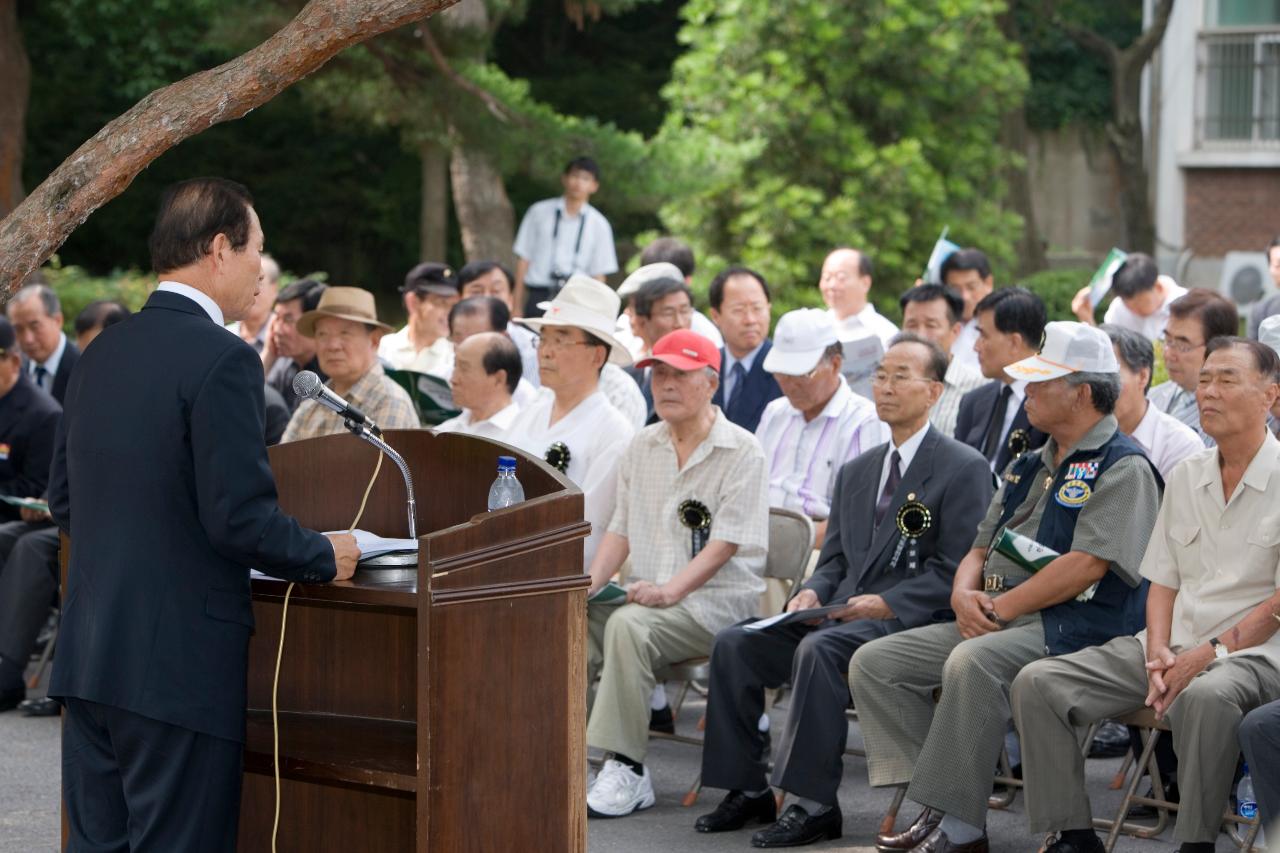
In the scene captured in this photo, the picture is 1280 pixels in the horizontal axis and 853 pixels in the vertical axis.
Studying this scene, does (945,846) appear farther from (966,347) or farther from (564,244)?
(564,244)

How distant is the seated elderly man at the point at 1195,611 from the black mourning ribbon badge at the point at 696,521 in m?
1.50

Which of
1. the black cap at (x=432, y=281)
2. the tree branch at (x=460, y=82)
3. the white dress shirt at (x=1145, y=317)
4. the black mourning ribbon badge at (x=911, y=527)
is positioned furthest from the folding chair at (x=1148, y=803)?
the tree branch at (x=460, y=82)

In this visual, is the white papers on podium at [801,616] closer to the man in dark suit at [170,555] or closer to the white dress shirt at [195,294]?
the man in dark suit at [170,555]

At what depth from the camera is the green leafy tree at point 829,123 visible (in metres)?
16.3

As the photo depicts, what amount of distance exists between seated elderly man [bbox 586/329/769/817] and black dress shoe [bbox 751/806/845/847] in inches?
24.6

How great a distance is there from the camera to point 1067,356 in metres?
5.53

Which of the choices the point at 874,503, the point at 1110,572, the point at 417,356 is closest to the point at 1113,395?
the point at 1110,572

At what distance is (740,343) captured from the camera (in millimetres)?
8594

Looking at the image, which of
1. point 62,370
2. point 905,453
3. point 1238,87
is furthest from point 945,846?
point 1238,87

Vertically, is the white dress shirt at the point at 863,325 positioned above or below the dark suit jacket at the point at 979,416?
above

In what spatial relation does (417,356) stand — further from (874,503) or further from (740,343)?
(874,503)

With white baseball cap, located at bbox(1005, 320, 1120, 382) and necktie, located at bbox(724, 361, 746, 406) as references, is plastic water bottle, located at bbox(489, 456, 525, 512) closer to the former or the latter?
white baseball cap, located at bbox(1005, 320, 1120, 382)

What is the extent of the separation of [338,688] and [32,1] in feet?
64.8

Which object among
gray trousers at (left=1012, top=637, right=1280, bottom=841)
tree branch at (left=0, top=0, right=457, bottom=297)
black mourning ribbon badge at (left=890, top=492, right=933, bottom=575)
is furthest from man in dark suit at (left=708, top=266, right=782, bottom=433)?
tree branch at (left=0, top=0, right=457, bottom=297)
